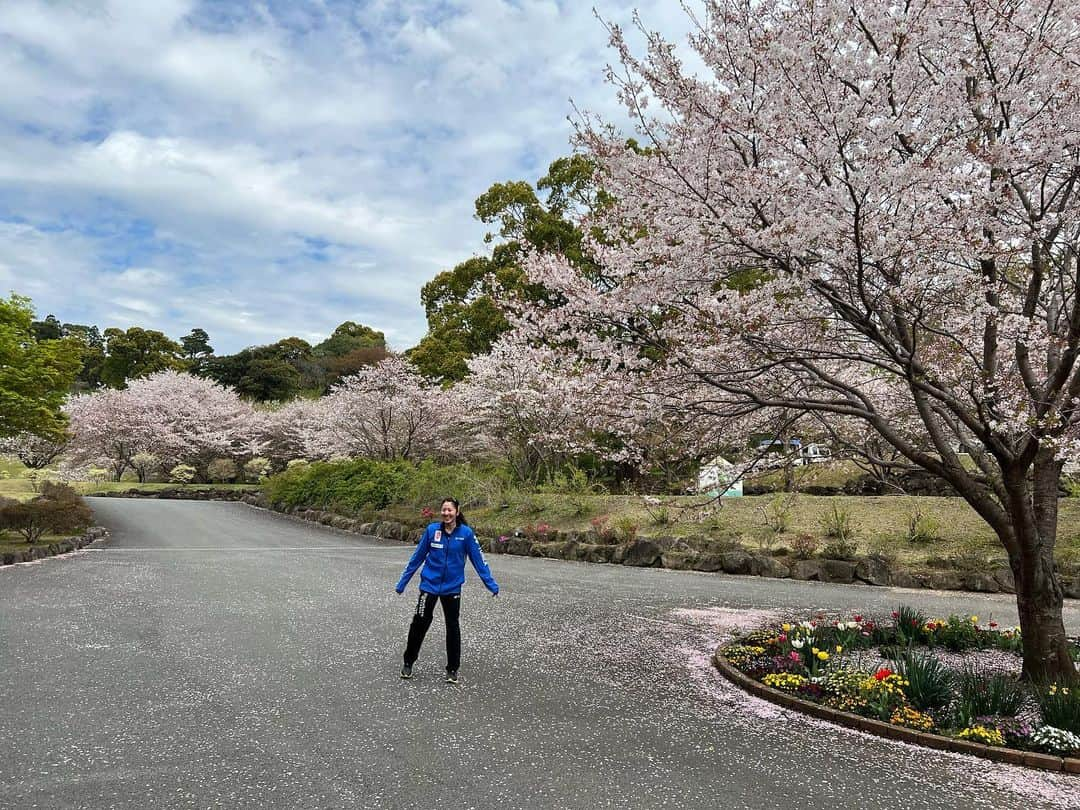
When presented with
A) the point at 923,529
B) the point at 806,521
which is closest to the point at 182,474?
the point at 806,521

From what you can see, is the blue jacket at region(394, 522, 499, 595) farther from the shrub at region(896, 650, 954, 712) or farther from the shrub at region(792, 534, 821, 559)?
the shrub at region(792, 534, 821, 559)

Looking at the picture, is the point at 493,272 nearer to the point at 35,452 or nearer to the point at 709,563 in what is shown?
the point at 709,563

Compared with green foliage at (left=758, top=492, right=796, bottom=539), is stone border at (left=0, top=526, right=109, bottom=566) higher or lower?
lower

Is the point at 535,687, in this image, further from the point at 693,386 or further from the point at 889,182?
the point at 889,182

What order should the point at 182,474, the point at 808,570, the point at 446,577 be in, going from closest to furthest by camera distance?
the point at 446,577 < the point at 808,570 < the point at 182,474

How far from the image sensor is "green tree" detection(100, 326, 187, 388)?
1750 inches

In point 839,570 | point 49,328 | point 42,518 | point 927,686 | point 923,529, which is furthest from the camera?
point 49,328

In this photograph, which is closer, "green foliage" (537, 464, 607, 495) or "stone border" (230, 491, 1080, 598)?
"stone border" (230, 491, 1080, 598)

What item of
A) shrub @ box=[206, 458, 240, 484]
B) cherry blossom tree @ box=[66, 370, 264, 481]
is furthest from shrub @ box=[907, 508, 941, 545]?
shrub @ box=[206, 458, 240, 484]

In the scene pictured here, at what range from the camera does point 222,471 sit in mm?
32844

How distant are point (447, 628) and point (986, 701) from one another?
3.65 m

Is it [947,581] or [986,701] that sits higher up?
[947,581]

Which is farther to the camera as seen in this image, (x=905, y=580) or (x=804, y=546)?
(x=804, y=546)

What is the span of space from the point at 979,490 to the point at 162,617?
25.3ft
